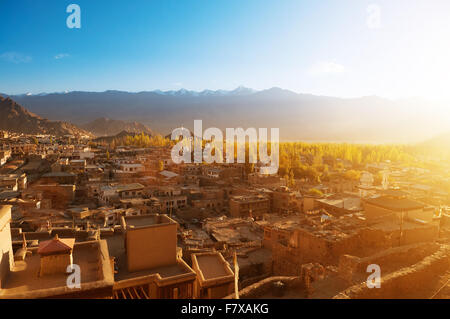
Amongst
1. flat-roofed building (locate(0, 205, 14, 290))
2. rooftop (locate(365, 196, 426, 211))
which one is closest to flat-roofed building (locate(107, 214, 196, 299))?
flat-roofed building (locate(0, 205, 14, 290))

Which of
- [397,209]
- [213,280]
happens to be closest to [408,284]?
[213,280]

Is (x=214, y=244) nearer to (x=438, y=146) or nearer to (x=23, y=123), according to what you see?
(x=438, y=146)

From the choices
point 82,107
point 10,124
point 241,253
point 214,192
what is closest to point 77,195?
point 214,192

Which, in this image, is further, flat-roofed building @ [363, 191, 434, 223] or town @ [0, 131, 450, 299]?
flat-roofed building @ [363, 191, 434, 223]

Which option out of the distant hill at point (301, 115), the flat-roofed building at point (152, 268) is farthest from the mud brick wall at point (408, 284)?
the distant hill at point (301, 115)

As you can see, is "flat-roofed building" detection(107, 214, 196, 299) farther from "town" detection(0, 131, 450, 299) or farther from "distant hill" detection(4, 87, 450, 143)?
"distant hill" detection(4, 87, 450, 143)

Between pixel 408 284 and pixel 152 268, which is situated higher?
pixel 152 268

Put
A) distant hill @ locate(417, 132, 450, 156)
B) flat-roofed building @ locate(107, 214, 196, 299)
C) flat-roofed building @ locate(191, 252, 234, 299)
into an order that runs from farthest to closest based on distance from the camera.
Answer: distant hill @ locate(417, 132, 450, 156)
flat-roofed building @ locate(191, 252, 234, 299)
flat-roofed building @ locate(107, 214, 196, 299)
